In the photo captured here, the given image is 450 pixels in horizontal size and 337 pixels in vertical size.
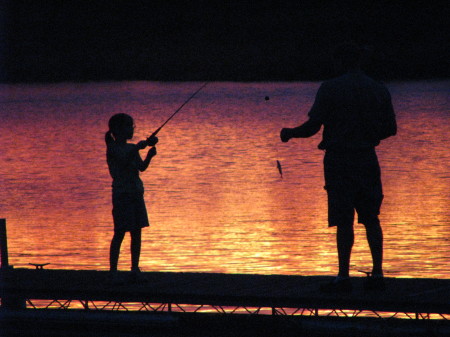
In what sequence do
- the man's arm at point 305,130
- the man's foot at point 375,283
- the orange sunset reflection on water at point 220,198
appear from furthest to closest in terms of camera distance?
the orange sunset reflection on water at point 220,198
the man's foot at point 375,283
the man's arm at point 305,130

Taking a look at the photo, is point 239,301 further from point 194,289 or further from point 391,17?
point 391,17

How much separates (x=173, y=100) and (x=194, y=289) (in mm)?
38726

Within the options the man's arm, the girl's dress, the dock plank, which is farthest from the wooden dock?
the man's arm

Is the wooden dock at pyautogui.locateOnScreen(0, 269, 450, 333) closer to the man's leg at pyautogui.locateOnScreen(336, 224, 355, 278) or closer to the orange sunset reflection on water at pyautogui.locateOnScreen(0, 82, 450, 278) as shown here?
the man's leg at pyautogui.locateOnScreen(336, 224, 355, 278)

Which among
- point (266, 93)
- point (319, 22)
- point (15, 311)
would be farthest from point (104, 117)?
point (319, 22)

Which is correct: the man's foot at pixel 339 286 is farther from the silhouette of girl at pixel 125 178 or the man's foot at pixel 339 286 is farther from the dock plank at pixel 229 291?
the silhouette of girl at pixel 125 178

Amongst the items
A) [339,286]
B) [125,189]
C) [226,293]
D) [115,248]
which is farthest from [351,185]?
[115,248]

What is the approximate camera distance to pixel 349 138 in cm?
689

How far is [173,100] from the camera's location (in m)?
45.8

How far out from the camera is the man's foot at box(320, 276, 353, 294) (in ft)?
22.9

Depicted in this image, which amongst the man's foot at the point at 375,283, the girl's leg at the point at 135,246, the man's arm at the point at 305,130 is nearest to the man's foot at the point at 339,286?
the man's foot at the point at 375,283

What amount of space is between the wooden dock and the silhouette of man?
242mm

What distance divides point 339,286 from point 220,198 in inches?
365

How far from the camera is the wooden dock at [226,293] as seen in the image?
6.80m
